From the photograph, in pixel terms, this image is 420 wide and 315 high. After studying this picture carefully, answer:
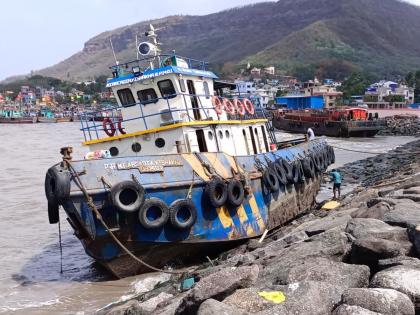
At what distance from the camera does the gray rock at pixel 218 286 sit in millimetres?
4579

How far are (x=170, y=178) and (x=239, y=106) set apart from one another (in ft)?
13.5

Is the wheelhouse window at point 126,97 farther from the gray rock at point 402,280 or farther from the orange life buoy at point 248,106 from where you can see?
the gray rock at point 402,280

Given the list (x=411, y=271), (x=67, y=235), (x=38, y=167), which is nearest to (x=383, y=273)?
(x=411, y=271)

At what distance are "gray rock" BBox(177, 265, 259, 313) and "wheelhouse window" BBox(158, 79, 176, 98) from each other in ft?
20.9

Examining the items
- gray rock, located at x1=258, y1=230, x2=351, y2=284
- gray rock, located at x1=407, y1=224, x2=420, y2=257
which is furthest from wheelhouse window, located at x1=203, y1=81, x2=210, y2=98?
gray rock, located at x1=407, y1=224, x2=420, y2=257

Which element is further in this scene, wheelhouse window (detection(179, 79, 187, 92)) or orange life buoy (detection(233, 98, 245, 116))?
orange life buoy (detection(233, 98, 245, 116))

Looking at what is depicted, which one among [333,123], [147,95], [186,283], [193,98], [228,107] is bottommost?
[333,123]

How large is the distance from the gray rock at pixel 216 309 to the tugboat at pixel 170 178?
13.4 ft

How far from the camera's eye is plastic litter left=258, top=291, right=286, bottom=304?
4.37 metres

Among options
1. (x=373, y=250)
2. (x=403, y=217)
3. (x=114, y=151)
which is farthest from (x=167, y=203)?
(x=373, y=250)

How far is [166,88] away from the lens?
10836 millimetres

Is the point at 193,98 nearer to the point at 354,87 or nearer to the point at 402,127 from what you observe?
the point at 402,127

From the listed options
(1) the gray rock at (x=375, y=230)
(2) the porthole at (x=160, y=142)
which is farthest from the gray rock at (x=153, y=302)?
(2) the porthole at (x=160, y=142)

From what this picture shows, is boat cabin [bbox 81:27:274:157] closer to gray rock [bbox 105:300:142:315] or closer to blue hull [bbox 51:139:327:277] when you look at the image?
blue hull [bbox 51:139:327:277]
